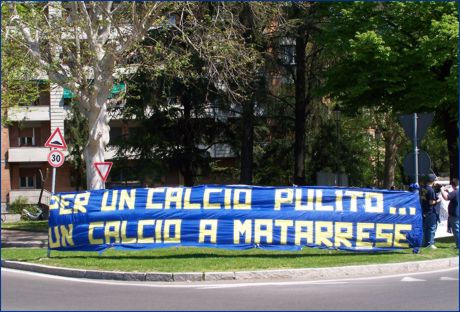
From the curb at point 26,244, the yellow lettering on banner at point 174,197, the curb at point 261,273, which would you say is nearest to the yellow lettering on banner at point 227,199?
the yellow lettering on banner at point 174,197

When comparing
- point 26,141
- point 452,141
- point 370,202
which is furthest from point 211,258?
point 26,141

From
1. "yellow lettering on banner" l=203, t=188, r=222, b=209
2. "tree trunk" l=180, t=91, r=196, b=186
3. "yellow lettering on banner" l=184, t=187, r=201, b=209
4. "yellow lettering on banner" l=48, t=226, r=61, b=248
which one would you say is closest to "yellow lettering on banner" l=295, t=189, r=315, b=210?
"yellow lettering on banner" l=203, t=188, r=222, b=209

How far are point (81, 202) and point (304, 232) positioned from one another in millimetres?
5504

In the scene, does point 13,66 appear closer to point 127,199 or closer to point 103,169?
point 103,169

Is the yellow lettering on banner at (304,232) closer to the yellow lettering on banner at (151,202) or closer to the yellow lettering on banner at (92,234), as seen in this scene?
the yellow lettering on banner at (151,202)

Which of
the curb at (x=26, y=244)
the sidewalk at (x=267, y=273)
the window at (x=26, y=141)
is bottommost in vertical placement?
the curb at (x=26, y=244)

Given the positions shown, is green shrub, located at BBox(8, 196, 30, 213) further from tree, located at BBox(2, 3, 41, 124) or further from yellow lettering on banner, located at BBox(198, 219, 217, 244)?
yellow lettering on banner, located at BBox(198, 219, 217, 244)

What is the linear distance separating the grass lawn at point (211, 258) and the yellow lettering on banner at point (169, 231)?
382 mm

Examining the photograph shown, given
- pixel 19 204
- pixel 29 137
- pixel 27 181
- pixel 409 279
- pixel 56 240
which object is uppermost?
pixel 29 137

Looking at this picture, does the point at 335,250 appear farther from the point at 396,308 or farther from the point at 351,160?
the point at 351,160

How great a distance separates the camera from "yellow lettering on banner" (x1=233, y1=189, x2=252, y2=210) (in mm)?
15008

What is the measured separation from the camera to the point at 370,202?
595 inches

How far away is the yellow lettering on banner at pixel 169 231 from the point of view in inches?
590

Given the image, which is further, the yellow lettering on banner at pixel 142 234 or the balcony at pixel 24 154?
the balcony at pixel 24 154
